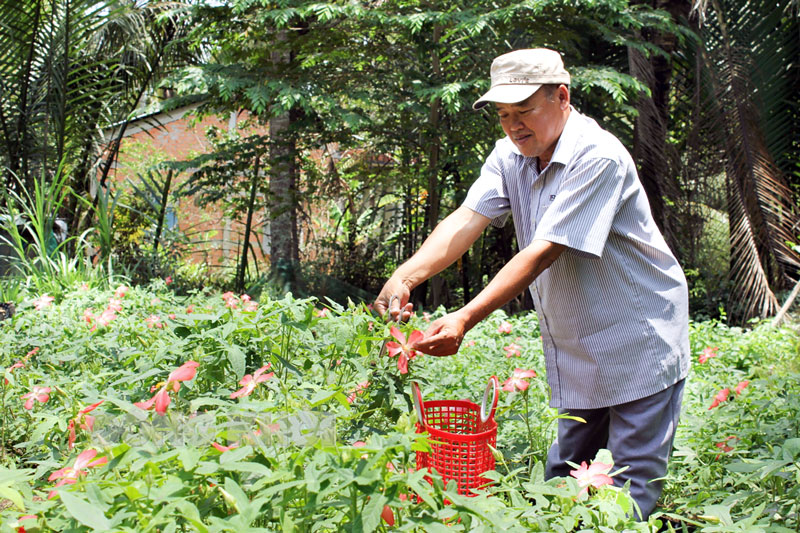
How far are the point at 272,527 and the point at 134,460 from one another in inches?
10.9

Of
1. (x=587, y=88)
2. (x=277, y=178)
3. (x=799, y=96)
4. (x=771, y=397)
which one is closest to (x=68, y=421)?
(x=771, y=397)

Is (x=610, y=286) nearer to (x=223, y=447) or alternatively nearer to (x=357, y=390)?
(x=357, y=390)

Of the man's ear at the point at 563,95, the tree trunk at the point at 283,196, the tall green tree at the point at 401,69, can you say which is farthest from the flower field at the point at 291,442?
the tree trunk at the point at 283,196

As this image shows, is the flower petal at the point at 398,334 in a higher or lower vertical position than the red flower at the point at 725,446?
higher

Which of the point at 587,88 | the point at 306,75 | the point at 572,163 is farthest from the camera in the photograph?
A: the point at 306,75

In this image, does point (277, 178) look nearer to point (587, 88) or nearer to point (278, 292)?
point (278, 292)

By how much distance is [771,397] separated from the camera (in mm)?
2697

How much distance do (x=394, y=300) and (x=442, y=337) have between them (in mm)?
366

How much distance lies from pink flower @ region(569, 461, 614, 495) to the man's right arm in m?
0.82

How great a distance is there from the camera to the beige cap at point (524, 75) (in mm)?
2037

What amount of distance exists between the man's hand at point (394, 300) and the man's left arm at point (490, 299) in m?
0.24

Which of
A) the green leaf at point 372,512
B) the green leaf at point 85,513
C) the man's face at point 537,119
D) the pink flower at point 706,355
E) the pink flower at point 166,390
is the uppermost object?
the man's face at point 537,119

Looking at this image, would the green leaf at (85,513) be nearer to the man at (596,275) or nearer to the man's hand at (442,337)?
the man's hand at (442,337)

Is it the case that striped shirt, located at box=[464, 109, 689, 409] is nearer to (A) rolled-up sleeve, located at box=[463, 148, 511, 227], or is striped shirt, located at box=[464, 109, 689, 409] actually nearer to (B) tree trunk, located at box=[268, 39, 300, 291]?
(A) rolled-up sleeve, located at box=[463, 148, 511, 227]
